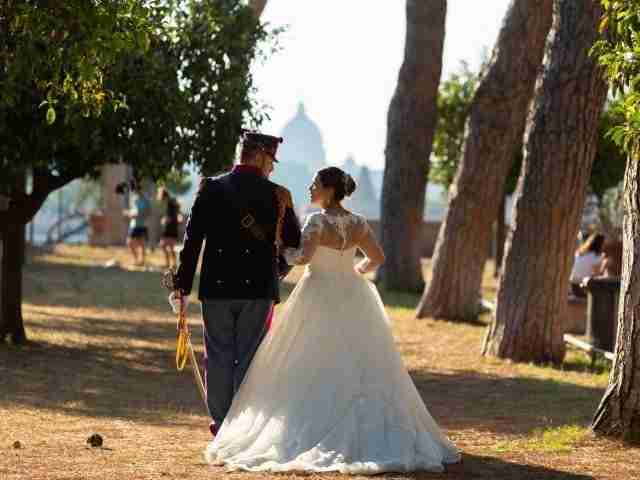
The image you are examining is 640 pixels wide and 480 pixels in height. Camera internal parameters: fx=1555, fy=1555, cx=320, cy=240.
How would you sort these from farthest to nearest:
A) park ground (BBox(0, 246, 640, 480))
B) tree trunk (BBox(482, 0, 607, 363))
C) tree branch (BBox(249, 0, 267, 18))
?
tree branch (BBox(249, 0, 267, 18))
tree trunk (BBox(482, 0, 607, 363))
park ground (BBox(0, 246, 640, 480))

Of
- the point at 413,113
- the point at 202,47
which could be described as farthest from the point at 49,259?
the point at 202,47

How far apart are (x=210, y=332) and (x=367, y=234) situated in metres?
1.20

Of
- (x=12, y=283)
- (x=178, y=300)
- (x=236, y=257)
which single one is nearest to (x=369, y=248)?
(x=236, y=257)

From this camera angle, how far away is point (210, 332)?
355 inches

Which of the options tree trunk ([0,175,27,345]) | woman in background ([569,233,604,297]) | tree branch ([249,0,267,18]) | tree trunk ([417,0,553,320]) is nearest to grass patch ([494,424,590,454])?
tree trunk ([0,175,27,345])

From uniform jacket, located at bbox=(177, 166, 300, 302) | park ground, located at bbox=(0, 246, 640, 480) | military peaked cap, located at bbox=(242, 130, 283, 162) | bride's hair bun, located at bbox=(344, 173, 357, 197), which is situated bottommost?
park ground, located at bbox=(0, 246, 640, 480)

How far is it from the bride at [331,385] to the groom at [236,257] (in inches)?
5.9

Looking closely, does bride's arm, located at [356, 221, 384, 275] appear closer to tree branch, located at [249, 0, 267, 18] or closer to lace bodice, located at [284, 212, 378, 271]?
lace bodice, located at [284, 212, 378, 271]

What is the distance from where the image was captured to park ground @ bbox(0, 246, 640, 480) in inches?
350

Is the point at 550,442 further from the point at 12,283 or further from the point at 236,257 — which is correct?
the point at 12,283

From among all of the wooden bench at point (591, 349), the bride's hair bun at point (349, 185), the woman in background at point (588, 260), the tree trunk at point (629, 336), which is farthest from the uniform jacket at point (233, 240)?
the woman in background at point (588, 260)

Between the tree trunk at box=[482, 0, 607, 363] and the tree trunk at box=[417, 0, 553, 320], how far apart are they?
3.86 m

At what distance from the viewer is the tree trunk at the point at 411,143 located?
2558 centimetres

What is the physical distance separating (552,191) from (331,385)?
25.0 ft
